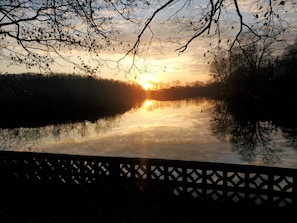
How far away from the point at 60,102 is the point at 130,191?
83.2 metres

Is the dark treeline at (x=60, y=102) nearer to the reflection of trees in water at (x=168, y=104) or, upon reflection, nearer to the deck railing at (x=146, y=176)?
the reflection of trees in water at (x=168, y=104)

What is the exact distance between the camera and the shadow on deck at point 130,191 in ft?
28.2

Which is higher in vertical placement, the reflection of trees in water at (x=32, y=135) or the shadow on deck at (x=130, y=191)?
the shadow on deck at (x=130, y=191)

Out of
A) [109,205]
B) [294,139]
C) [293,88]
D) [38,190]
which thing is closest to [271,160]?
[294,139]

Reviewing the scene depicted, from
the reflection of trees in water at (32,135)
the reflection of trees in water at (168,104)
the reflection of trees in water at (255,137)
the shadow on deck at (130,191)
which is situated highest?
the shadow on deck at (130,191)

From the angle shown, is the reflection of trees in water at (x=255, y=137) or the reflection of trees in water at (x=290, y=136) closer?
the reflection of trees in water at (x=255, y=137)

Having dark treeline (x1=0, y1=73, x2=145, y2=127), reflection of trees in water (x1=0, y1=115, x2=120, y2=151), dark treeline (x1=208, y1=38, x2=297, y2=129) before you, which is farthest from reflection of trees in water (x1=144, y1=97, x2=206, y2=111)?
reflection of trees in water (x1=0, y1=115, x2=120, y2=151)

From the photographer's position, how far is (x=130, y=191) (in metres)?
9.89

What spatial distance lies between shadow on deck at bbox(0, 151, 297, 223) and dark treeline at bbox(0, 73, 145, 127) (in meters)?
35.5

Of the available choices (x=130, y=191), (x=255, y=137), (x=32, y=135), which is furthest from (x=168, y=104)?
(x=130, y=191)

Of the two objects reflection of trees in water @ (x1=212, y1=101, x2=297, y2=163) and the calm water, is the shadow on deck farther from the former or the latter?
the calm water

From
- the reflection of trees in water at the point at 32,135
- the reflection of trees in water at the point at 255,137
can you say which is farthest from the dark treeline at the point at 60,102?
the reflection of trees in water at the point at 255,137

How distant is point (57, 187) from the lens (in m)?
10.7

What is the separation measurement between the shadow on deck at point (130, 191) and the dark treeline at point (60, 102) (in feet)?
116
